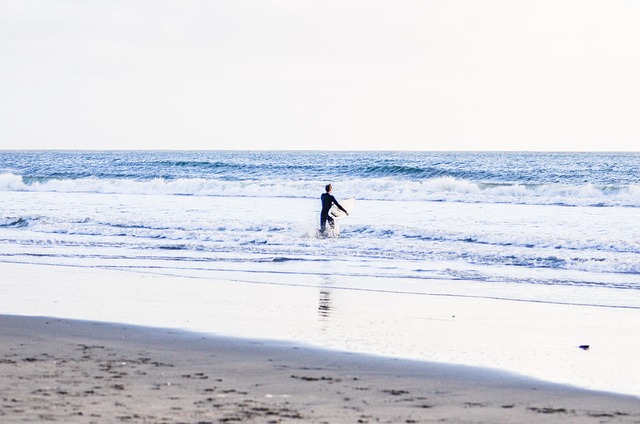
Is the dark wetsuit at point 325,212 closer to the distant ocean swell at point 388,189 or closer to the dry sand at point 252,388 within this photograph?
the dry sand at point 252,388

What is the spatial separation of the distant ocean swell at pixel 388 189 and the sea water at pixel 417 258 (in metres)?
0.21

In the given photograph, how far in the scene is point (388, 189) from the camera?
136ft

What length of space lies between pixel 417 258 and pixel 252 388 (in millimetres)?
10533

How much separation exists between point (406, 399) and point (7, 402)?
264 cm

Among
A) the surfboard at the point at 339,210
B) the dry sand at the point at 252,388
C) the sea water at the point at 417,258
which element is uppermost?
the surfboard at the point at 339,210

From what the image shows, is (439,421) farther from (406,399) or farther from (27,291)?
(27,291)

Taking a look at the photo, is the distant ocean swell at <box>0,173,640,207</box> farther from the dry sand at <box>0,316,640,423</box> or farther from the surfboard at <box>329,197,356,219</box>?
the dry sand at <box>0,316,640,423</box>

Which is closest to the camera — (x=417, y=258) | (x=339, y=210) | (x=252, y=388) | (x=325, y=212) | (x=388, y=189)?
(x=252, y=388)

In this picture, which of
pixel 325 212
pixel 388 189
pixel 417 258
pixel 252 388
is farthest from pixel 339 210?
pixel 388 189

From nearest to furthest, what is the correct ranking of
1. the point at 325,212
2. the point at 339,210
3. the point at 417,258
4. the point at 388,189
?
1. the point at 417,258
2. the point at 325,212
3. the point at 339,210
4. the point at 388,189

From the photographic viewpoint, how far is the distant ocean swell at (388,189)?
36.2 meters

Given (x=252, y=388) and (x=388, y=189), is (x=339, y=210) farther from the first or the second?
(x=388, y=189)

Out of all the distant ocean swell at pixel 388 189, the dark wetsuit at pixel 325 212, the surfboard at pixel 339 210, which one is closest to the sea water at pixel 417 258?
the distant ocean swell at pixel 388 189

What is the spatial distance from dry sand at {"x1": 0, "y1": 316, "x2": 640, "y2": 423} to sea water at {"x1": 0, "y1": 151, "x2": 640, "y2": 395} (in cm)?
62
